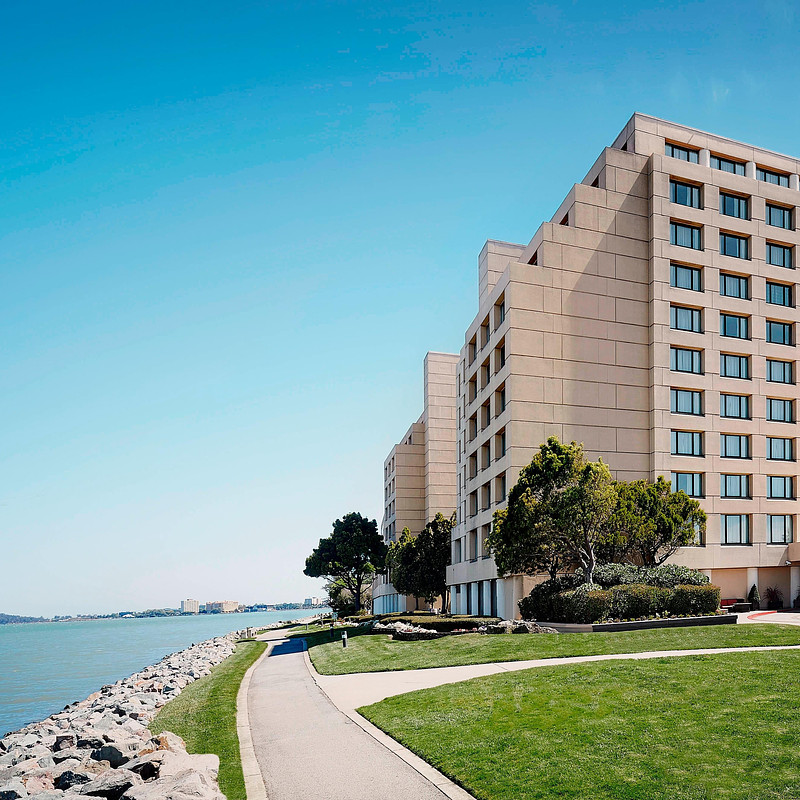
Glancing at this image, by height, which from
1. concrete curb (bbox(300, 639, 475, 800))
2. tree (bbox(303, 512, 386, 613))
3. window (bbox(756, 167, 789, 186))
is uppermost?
window (bbox(756, 167, 789, 186))

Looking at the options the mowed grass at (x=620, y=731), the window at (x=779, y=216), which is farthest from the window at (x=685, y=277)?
the mowed grass at (x=620, y=731)

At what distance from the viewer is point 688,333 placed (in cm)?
4706

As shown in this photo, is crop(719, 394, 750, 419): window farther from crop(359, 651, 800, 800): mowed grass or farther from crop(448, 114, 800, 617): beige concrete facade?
crop(359, 651, 800, 800): mowed grass

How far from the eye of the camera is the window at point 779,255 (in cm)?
5050

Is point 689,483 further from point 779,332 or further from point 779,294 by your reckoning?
point 779,294

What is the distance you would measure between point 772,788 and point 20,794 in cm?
971

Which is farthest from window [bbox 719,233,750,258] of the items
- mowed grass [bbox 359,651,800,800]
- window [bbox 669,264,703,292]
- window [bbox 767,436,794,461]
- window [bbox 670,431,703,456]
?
mowed grass [bbox 359,651,800,800]

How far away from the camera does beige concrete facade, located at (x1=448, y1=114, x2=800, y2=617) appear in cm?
4525

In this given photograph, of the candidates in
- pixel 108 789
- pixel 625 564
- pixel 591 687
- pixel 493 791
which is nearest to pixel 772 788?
pixel 493 791

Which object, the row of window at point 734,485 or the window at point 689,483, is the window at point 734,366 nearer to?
the row of window at point 734,485

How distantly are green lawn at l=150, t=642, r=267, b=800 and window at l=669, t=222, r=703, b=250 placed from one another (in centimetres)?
3677

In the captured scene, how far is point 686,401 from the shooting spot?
154 feet

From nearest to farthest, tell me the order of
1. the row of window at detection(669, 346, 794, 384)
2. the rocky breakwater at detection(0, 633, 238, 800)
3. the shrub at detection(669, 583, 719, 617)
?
1. the rocky breakwater at detection(0, 633, 238, 800)
2. the shrub at detection(669, 583, 719, 617)
3. the row of window at detection(669, 346, 794, 384)

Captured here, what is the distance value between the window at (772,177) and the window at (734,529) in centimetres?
2326
